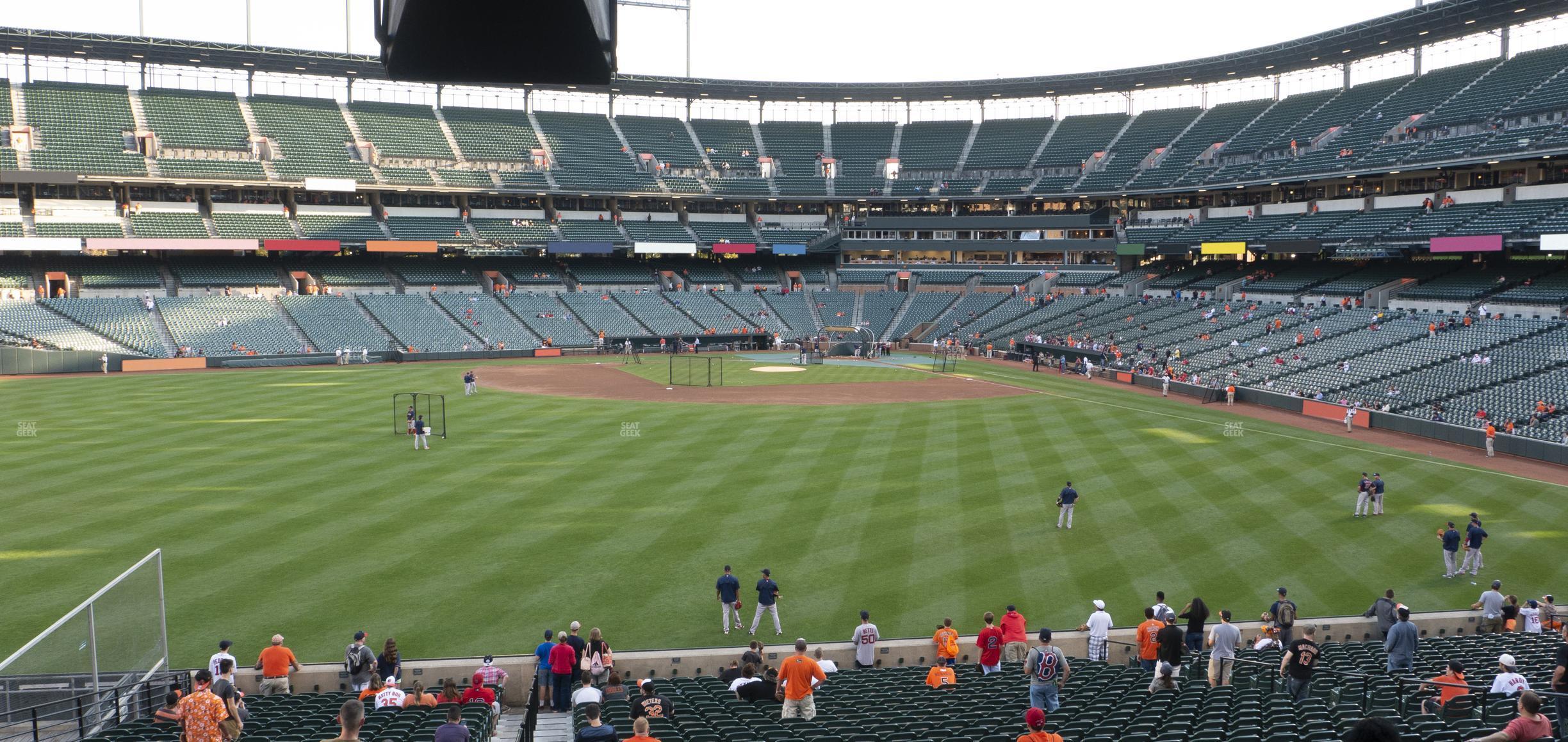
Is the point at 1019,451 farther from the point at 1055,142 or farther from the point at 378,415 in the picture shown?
the point at 1055,142

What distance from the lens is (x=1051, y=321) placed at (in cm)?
7662

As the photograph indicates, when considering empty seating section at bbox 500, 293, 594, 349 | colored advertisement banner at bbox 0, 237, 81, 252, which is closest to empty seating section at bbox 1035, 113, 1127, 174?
empty seating section at bbox 500, 293, 594, 349

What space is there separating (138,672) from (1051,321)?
70.5 m

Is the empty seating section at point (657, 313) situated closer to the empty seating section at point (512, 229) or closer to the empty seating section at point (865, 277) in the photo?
the empty seating section at point (512, 229)

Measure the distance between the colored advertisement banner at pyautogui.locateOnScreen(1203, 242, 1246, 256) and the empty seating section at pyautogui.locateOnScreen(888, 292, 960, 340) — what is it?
23.7 m

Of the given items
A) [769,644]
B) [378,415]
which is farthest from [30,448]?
[769,644]

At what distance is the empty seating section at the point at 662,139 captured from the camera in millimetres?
94938

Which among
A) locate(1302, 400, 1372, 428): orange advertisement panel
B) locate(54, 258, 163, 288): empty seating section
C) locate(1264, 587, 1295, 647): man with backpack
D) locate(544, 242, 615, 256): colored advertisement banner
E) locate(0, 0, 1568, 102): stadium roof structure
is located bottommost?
locate(1264, 587, 1295, 647): man with backpack

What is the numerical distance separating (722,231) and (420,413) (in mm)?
54678

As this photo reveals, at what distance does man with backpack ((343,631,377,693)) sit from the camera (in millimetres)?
15039

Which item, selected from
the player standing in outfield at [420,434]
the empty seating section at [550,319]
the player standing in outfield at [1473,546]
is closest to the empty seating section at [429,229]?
the empty seating section at [550,319]

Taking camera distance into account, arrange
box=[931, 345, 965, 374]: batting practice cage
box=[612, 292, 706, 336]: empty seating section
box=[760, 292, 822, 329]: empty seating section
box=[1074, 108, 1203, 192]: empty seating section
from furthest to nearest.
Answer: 1. box=[760, 292, 822, 329]: empty seating section
2. box=[1074, 108, 1203, 192]: empty seating section
3. box=[612, 292, 706, 336]: empty seating section
4. box=[931, 345, 965, 374]: batting practice cage

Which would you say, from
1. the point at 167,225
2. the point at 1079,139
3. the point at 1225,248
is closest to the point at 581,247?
the point at 167,225

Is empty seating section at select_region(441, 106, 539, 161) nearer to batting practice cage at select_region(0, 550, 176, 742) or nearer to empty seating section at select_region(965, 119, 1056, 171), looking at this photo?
empty seating section at select_region(965, 119, 1056, 171)
